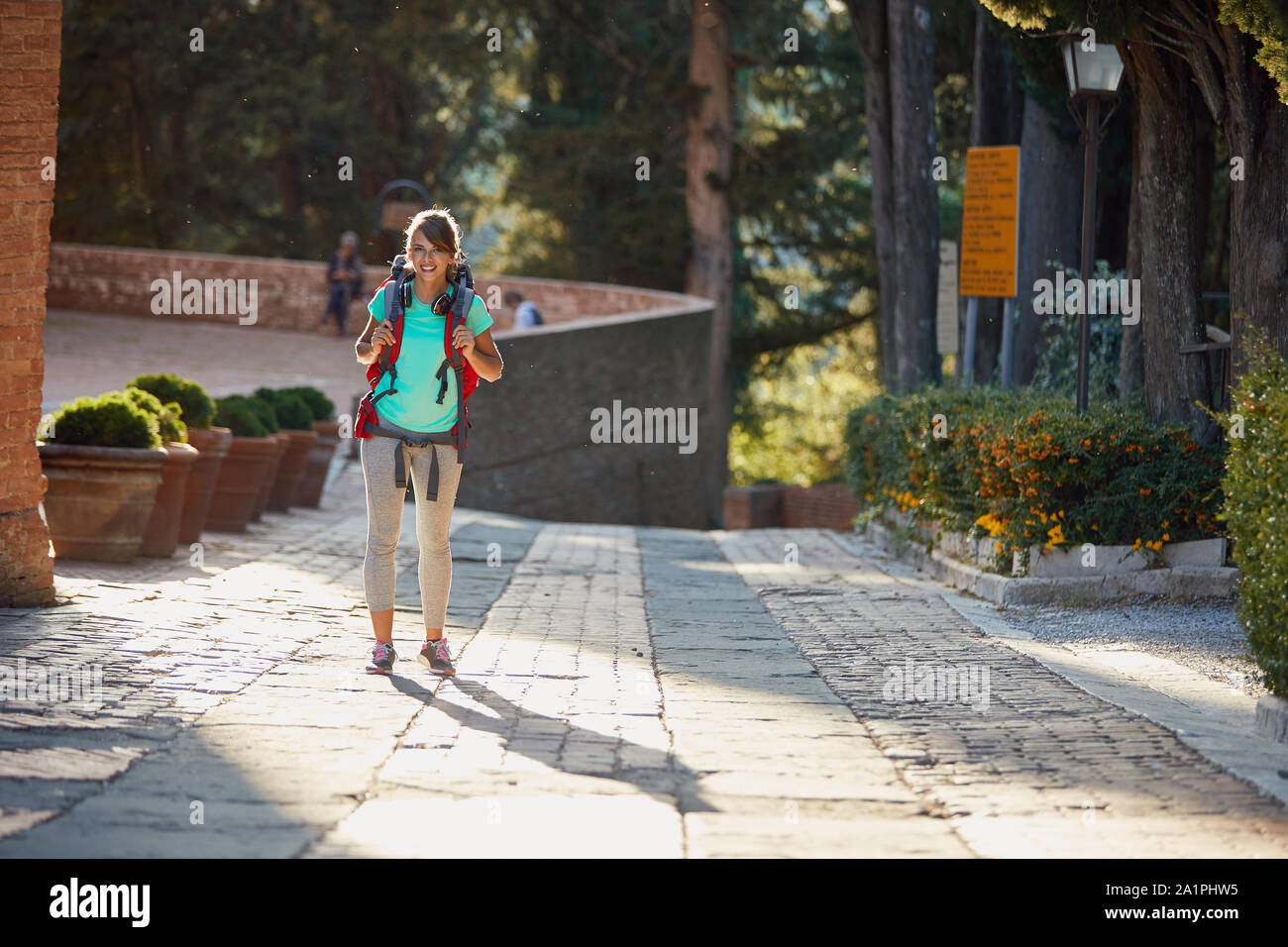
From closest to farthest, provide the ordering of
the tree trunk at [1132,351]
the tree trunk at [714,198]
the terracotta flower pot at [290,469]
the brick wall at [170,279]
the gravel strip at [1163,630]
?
the gravel strip at [1163,630], the tree trunk at [1132,351], the terracotta flower pot at [290,469], the tree trunk at [714,198], the brick wall at [170,279]

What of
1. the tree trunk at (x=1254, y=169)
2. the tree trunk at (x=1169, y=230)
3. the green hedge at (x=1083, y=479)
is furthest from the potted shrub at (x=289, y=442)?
the tree trunk at (x=1254, y=169)

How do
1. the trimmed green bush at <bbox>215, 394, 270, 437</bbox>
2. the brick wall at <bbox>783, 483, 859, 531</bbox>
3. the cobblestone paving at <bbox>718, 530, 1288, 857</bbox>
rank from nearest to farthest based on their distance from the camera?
the cobblestone paving at <bbox>718, 530, 1288, 857</bbox>, the trimmed green bush at <bbox>215, 394, 270, 437</bbox>, the brick wall at <bbox>783, 483, 859, 531</bbox>

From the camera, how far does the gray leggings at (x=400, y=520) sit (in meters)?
6.62

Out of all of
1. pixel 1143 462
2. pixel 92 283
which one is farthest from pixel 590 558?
pixel 92 283

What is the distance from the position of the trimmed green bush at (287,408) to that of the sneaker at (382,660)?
291 inches

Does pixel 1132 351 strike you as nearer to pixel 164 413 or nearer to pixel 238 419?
pixel 238 419

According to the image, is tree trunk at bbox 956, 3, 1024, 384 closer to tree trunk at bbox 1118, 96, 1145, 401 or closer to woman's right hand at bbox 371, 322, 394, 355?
tree trunk at bbox 1118, 96, 1145, 401

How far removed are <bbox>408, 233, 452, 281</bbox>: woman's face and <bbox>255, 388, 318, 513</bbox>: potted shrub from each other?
7305 mm

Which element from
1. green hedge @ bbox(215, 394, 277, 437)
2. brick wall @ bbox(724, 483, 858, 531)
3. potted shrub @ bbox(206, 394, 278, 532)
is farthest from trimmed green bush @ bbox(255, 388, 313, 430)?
brick wall @ bbox(724, 483, 858, 531)

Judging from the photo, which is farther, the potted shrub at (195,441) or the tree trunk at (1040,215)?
the tree trunk at (1040,215)

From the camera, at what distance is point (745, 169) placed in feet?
107

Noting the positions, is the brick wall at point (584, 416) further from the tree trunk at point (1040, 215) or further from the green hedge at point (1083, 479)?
the green hedge at point (1083, 479)

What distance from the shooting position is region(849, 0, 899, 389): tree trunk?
16.8m

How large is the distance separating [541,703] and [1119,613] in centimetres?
426
